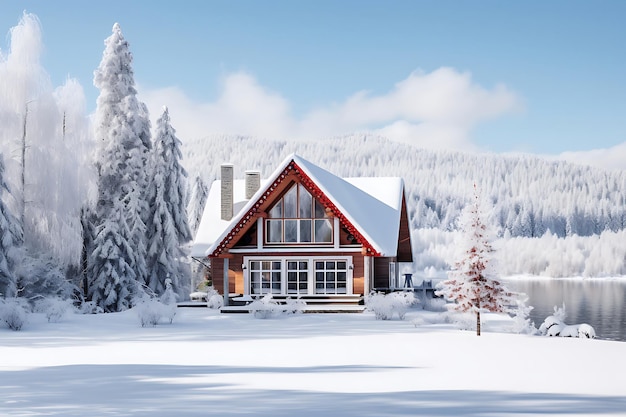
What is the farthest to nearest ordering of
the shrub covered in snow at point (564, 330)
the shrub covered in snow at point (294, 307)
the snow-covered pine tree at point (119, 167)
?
the snow-covered pine tree at point (119, 167) → the shrub covered in snow at point (294, 307) → the shrub covered in snow at point (564, 330)

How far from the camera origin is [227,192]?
41.2 m

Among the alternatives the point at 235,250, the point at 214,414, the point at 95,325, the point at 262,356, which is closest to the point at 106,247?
the point at 235,250

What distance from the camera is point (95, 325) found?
25.4 meters

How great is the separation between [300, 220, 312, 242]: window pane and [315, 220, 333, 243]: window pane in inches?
13.1

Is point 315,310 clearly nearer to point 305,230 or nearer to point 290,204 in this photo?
point 305,230

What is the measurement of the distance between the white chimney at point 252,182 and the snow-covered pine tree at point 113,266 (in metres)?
7.23

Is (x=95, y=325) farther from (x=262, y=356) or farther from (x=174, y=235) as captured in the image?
(x=174, y=235)

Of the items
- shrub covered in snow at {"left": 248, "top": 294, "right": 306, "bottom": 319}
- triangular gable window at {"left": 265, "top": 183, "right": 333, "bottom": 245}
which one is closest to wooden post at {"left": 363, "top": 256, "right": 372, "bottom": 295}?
triangular gable window at {"left": 265, "top": 183, "right": 333, "bottom": 245}

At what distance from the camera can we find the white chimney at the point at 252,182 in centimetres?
4159

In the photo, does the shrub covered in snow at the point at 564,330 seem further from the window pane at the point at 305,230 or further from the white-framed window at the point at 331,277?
the window pane at the point at 305,230

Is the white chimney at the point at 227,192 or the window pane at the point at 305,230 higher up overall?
the white chimney at the point at 227,192

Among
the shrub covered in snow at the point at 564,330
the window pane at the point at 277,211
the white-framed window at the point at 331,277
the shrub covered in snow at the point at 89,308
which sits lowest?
the shrub covered in snow at the point at 564,330

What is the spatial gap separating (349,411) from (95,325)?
55.6ft

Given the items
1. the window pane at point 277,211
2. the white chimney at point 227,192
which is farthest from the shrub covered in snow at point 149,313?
the white chimney at point 227,192
